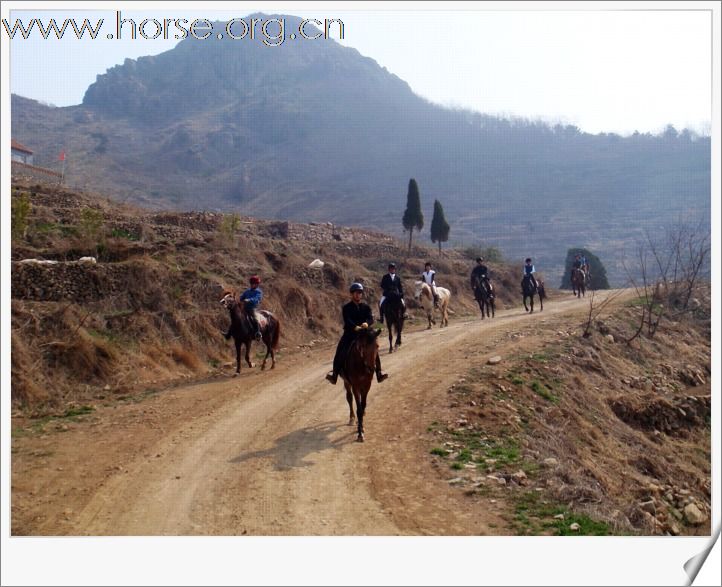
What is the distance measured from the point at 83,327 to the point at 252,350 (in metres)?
4.82

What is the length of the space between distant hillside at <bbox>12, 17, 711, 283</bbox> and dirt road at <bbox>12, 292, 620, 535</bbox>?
54.2m

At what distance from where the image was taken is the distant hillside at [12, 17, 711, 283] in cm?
8638

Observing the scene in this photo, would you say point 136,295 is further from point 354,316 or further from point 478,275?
point 478,275

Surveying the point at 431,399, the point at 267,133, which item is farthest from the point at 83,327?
the point at 267,133

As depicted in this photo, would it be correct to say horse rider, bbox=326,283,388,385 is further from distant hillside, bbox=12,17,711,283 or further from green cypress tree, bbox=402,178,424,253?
distant hillside, bbox=12,17,711,283

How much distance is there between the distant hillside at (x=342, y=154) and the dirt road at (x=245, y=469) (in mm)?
54180

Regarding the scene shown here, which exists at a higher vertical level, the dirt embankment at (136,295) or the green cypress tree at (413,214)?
the green cypress tree at (413,214)

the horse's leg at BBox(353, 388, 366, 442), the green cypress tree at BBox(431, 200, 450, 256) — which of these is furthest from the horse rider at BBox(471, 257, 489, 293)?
the green cypress tree at BBox(431, 200, 450, 256)

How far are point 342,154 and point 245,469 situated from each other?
133988mm

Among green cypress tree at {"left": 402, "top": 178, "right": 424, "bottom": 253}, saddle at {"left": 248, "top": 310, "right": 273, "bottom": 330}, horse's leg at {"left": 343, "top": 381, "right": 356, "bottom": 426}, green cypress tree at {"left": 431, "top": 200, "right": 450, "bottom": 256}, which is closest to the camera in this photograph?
horse's leg at {"left": 343, "top": 381, "right": 356, "bottom": 426}

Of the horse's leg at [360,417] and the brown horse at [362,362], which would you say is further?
the brown horse at [362,362]

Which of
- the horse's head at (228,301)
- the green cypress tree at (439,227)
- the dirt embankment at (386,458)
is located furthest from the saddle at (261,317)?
the green cypress tree at (439,227)

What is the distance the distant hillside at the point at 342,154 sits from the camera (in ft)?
283

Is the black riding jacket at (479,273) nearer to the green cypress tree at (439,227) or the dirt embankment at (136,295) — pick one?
the dirt embankment at (136,295)
